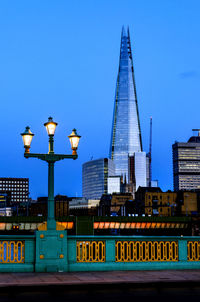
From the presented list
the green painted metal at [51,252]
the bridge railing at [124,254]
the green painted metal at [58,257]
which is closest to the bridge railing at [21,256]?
the green painted metal at [58,257]

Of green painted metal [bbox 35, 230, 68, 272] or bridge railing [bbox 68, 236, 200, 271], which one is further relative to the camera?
bridge railing [bbox 68, 236, 200, 271]

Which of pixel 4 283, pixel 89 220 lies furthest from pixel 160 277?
pixel 89 220

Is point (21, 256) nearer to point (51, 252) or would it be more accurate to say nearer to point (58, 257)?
point (51, 252)

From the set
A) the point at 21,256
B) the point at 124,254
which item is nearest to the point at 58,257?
the point at 21,256

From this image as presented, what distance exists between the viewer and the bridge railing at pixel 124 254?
50.4ft

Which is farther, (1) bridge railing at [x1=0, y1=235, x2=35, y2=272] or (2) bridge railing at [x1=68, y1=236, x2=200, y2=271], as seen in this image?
(2) bridge railing at [x1=68, y1=236, x2=200, y2=271]

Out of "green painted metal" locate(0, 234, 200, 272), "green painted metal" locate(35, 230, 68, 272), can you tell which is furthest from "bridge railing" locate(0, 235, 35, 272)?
"green painted metal" locate(35, 230, 68, 272)

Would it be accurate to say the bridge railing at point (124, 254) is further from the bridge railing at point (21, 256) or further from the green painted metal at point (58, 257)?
the bridge railing at point (21, 256)

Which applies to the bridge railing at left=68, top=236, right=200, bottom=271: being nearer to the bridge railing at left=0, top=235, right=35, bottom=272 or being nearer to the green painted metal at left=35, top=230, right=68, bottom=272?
the green painted metal at left=35, top=230, right=68, bottom=272

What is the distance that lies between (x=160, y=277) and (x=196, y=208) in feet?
581

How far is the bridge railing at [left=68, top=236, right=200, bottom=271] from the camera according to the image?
15.4 m

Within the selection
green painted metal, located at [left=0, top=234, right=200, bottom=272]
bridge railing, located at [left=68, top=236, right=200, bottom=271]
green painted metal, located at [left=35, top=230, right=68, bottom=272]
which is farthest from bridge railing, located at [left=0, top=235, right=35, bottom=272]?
bridge railing, located at [left=68, top=236, right=200, bottom=271]

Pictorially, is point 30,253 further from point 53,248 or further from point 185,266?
point 185,266

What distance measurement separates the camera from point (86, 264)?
50.2 ft
